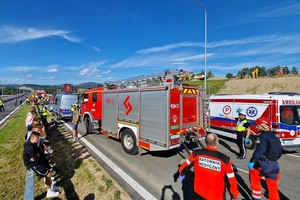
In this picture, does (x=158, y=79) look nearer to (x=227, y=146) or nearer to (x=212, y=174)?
(x=212, y=174)

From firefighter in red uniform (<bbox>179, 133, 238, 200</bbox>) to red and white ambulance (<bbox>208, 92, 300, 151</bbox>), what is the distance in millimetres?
5427

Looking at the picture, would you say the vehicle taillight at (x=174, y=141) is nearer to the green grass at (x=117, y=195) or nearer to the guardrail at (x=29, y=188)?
the green grass at (x=117, y=195)

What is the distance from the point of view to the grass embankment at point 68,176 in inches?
187

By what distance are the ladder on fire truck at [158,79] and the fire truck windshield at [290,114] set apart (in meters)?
4.07

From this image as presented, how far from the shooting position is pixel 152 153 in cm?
791


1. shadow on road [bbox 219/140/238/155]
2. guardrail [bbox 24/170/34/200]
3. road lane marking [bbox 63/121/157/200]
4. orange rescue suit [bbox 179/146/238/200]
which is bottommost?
shadow on road [bbox 219/140/238/155]

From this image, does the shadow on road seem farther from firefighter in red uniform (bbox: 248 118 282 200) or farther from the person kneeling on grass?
the person kneeling on grass

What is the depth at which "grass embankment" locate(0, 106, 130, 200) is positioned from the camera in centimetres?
474

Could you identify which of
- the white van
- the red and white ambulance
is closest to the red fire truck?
the red and white ambulance

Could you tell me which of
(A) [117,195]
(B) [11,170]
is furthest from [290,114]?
(B) [11,170]

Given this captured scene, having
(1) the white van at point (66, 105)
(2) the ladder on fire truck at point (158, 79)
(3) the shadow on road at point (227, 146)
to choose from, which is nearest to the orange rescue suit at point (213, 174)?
(2) the ladder on fire truck at point (158, 79)

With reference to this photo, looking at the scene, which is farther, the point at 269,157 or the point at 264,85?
the point at 264,85

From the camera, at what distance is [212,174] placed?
2.75m

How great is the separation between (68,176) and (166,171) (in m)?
2.88
